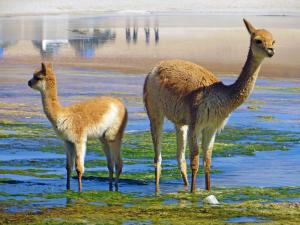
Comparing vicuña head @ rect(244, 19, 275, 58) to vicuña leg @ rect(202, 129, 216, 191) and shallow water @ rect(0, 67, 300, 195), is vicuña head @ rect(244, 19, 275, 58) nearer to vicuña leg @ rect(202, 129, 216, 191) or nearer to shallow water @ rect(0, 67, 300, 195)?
vicuña leg @ rect(202, 129, 216, 191)

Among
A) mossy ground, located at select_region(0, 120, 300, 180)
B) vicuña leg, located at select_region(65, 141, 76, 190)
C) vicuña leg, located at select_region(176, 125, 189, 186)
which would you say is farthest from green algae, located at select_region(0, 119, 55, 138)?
vicuña leg, located at select_region(65, 141, 76, 190)

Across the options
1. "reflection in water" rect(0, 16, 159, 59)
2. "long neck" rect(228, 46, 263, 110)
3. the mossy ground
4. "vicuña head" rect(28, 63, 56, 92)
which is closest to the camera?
"long neck" rect(228, 46, 263, 110)

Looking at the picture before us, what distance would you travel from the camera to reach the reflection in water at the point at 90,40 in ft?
104

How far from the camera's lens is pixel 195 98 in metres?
10.3

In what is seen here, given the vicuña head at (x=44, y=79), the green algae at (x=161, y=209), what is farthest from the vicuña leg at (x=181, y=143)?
the vicuña head at (x=44, y=79)

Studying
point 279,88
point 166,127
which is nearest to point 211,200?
point 166,127

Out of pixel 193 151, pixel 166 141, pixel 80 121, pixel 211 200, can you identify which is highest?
pixel 80 121

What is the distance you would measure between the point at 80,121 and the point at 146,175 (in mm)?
1427

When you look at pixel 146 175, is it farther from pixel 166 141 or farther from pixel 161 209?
pixel 166 141

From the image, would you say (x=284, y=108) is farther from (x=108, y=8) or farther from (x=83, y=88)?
(x=108, y=8)

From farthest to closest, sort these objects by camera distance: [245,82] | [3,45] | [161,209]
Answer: [3,45] < [245,82] < [161,209]

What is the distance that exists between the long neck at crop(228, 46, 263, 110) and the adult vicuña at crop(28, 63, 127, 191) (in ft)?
4.42

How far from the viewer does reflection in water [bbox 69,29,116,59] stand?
3159 centimetres

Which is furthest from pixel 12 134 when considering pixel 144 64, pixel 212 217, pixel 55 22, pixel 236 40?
pixel 55 22
